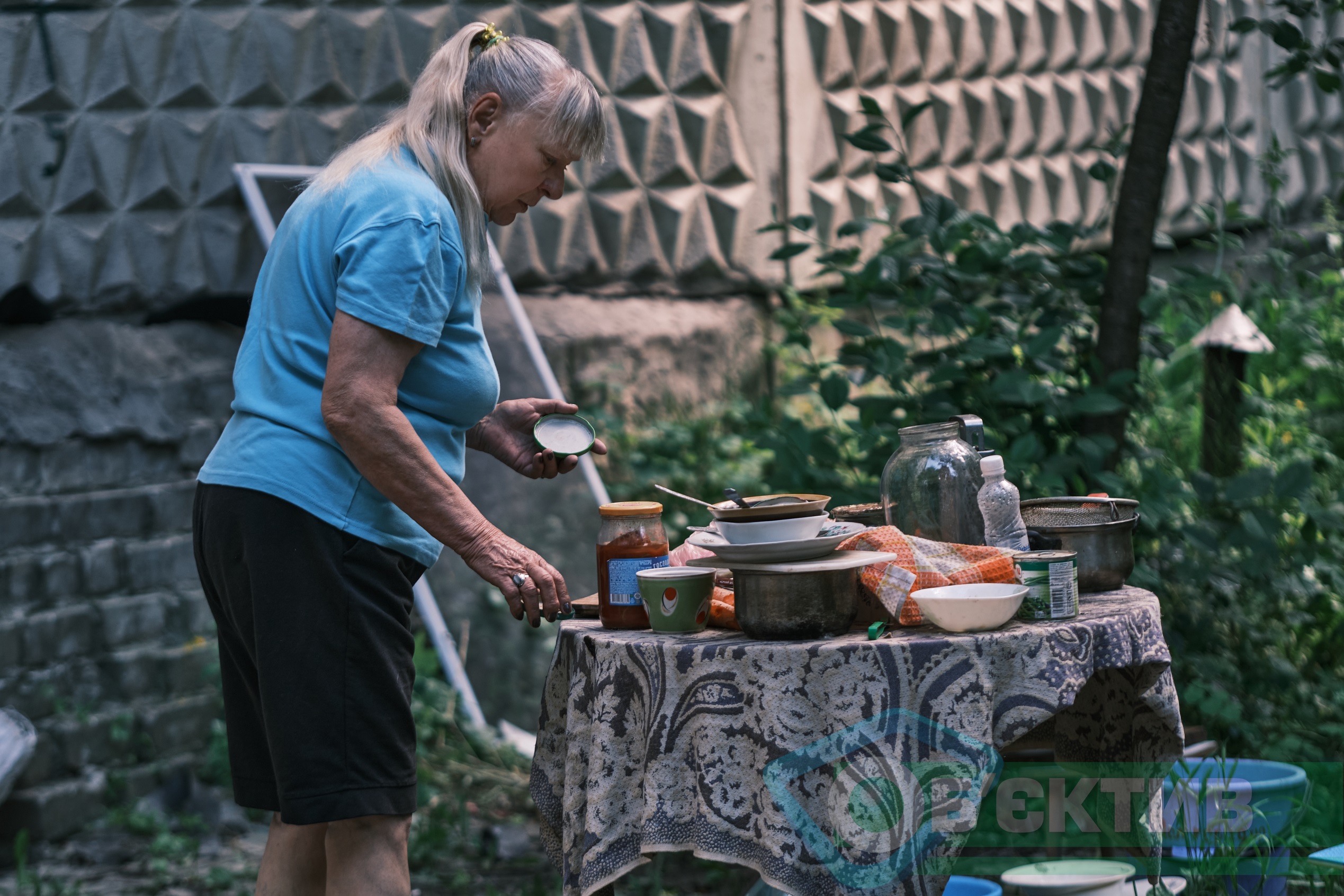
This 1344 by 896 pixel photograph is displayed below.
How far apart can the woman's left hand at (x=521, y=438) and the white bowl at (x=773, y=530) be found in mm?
587

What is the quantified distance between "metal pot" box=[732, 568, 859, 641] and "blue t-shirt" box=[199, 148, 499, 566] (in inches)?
24.3

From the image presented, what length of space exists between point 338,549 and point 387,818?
1.56 feet

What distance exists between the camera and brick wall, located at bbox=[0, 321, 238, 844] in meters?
4.11

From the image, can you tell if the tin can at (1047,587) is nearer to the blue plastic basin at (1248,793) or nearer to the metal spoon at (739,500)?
the metal spoon at (739,500)

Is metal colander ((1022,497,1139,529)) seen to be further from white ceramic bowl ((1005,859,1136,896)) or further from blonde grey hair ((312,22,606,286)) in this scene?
blonde grey hair ((312,22,606,286))

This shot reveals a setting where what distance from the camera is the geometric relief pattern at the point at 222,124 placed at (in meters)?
4.40

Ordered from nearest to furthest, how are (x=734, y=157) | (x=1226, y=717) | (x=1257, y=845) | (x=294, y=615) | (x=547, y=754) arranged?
(x=294, y=615)
(x=547, y=754)
(x=1257, y=845)
(x=1226, y=717)
(x=734, y=157)

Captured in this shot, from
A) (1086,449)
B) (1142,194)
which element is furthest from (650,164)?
(1086,449)

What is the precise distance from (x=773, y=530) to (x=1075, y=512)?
2.57ft

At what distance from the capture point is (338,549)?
7.18 ft

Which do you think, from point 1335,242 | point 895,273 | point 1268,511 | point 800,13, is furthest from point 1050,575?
point 800,13

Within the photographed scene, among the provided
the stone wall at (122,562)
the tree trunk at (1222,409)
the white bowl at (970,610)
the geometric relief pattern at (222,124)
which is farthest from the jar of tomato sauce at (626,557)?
the tree trunk at (1222,409)

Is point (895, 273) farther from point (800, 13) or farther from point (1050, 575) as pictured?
point (800, 13)

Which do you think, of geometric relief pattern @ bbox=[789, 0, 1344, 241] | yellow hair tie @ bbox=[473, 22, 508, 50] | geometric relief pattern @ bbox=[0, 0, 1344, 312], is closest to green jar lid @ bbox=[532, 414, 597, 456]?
yellow hair tie @ bbox=[473, 22, 508, 50]
